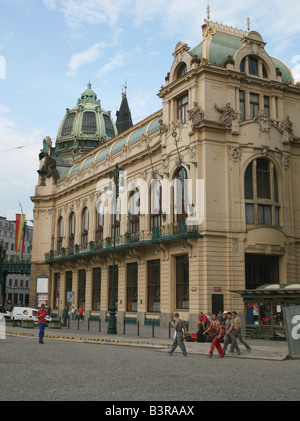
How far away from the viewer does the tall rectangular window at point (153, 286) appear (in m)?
37.7

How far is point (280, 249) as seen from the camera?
34.3 meters

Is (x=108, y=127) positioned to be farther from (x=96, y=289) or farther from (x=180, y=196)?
(x=180, y=196)

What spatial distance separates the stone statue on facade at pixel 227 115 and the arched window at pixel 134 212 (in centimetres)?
1160

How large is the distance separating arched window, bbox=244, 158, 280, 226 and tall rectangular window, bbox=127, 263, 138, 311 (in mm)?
11567

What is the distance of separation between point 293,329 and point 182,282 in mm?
17042

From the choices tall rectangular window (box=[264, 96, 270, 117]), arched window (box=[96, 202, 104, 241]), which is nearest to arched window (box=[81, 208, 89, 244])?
arched window (box=[96, 202, 104, 241])

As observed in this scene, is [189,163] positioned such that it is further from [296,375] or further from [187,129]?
[296,375]

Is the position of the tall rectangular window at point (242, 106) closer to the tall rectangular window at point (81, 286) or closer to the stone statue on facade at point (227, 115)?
the stone statue on facade at point (227, 115)

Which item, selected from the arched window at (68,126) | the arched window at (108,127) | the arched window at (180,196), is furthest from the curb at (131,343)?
the arched window at (108,127)

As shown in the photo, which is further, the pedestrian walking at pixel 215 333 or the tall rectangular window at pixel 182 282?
the tall rectangular window at pixel 182 282

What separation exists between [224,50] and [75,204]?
25642 mm

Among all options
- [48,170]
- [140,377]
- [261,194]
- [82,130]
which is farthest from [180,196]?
[82,130]

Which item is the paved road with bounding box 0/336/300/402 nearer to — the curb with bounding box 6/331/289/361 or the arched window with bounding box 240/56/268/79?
the curb with bounding box 6/331/289/361
